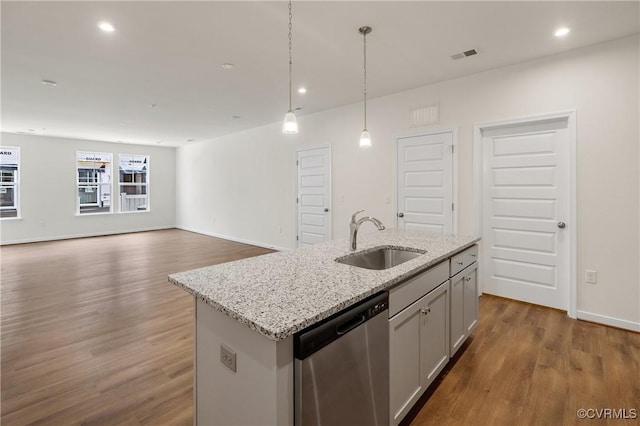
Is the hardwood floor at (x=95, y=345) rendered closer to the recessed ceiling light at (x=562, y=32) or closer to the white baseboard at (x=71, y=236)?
the white baseboard at (x=71, y=236)

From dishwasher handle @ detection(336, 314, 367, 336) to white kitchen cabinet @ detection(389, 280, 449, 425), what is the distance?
0.90 ft

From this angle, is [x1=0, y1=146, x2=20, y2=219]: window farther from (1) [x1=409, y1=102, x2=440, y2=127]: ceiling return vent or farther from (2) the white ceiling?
A: (1) [x1=409, y1=102, x2=440, y2=127]: ceiling return vent

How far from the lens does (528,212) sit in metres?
3.54

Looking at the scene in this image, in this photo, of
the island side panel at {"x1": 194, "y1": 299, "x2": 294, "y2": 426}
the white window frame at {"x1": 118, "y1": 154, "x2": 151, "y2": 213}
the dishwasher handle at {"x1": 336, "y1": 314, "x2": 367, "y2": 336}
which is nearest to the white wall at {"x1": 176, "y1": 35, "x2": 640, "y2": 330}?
the dishwasher handle at {"x1": 336, "y1": 314, "x2": 367, "y2": 336}

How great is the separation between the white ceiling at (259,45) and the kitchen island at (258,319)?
205cm

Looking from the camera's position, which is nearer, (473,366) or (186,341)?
(473,366)

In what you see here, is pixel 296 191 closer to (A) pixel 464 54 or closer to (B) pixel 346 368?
(A) pixel 464 54

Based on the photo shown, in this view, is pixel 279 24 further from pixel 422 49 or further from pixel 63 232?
pixel 63 232

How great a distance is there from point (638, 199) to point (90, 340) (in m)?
5.07

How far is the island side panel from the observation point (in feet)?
3.52

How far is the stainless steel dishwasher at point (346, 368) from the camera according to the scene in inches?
43.8

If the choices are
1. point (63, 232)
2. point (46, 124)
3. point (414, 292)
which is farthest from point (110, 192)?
point (414, 292)

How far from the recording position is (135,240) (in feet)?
26.0

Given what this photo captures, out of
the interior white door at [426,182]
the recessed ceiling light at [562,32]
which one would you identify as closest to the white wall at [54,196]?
the interior white door at [426,182]
